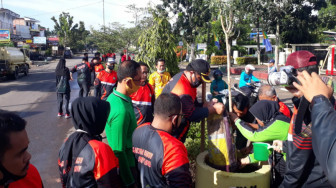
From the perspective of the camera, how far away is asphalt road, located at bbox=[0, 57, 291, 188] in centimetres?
535

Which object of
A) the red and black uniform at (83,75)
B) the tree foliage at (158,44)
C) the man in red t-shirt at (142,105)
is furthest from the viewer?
the red and black uniform at (83,75)

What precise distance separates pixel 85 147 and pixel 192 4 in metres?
29.2

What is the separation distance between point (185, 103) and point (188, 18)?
1138 inches

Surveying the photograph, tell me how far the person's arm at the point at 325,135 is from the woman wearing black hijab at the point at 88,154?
138cm

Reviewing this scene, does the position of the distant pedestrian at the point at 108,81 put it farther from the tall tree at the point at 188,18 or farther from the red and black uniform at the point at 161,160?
the tall tree at the point at 188,18

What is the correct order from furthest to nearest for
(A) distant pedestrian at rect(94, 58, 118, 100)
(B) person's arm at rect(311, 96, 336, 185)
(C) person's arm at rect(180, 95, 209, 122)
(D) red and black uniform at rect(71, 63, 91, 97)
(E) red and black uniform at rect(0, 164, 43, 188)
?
(D) red and black uniform at rect(71, 63, 91, 97), (A) distant pedestrian at rect(94, 58, 118, 100), (C) person's arm at rect(180, 95, 209, 122), (E) red and black uniform at rect(0, 164, 43, 188), (B) person's arm at rect(311, 96, 336, 185)

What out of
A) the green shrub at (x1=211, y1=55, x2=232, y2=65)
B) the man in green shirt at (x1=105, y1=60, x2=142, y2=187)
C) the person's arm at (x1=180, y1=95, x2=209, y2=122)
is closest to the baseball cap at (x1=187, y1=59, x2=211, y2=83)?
the person's arm at (x1=180, y1=95, x2=209, y2=122)

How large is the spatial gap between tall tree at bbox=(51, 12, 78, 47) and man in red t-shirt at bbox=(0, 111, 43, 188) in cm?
6000

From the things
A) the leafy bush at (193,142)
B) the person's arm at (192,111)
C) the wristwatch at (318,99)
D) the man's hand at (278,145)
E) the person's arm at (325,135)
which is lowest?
the leafy bush at (193,142)

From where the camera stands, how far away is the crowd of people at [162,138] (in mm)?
1437

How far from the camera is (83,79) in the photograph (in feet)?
30.4

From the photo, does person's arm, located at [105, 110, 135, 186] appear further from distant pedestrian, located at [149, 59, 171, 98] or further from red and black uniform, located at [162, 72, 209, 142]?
distant pedestrian, located at [149, 59, 171, 98]

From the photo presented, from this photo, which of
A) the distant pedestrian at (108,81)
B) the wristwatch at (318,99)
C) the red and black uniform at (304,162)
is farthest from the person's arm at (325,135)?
the distant pedestrian at (108,81)

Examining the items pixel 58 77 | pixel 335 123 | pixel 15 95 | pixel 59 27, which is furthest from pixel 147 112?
pixel 59 27
